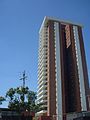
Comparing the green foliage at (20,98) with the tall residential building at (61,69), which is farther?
the tall residential building at (61,69)

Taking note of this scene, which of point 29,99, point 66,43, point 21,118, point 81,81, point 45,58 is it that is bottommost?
point 21,118

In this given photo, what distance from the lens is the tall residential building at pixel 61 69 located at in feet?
338

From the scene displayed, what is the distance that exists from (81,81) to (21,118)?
55.7 m

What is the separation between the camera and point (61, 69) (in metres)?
109

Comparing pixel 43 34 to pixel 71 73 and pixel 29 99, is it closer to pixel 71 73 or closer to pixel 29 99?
pixel 71 73

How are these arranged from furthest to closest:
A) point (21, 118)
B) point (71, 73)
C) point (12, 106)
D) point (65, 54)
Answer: point (65, 54), point (71, 73), point (12, 106), point (21, 118)

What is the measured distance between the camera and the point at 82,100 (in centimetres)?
10425

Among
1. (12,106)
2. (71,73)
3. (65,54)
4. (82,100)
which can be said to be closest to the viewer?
(12,106)

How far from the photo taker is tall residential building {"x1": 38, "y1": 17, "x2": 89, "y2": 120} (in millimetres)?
102875

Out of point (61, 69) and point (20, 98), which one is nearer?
point (20, 98)

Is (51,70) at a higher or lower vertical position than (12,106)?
higher

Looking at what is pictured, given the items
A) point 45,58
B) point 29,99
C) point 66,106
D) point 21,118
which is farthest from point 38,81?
point 21,118

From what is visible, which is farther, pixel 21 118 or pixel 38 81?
pixel 38 81

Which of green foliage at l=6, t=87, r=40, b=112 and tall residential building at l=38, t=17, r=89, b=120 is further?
tall residential building at l=38, t=17, r=89, b=120
